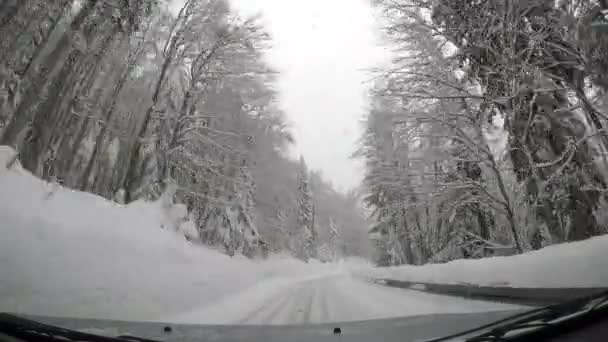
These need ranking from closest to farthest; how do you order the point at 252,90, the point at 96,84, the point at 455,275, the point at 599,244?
1. the point at 599,244
2. the point at 455,275
3. the point at 96,84
4. the point at 252,90

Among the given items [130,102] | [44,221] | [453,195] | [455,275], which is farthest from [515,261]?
[130,102]

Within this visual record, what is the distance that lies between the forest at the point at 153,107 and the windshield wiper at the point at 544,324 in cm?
680

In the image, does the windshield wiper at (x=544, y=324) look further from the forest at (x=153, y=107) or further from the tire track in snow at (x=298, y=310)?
the forest at (x=153, y=107)

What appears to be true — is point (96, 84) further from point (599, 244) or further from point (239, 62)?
point (599, 244)

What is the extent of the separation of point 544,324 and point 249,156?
1184 centimetres

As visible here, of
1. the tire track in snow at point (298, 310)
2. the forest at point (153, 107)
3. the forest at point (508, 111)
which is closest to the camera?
the tire track in snow at point (298, 310)

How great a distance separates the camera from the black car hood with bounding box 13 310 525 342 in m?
1.73

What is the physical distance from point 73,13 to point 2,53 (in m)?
2.13

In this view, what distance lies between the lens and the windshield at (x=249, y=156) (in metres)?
3.87

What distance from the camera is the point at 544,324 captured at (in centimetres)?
139

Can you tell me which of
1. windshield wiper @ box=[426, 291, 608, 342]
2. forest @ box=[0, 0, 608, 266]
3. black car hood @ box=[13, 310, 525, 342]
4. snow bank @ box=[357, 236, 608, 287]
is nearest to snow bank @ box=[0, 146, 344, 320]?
forest @ box=[0, 0, 608, 266]

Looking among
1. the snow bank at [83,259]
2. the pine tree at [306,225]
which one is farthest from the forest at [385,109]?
the pine tree at [306,225]

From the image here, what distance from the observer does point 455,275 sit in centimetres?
573

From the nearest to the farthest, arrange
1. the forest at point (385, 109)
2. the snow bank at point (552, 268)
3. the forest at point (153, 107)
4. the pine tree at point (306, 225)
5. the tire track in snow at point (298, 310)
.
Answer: the snow bank at point (552, 268)
the tire track in snow at point (298, 310)
the forest at point (385, 109)
the forest at point (153, 107)
the pine tree at point (306, 225)
